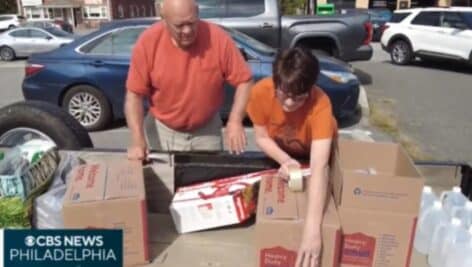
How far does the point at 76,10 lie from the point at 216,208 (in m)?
50.6

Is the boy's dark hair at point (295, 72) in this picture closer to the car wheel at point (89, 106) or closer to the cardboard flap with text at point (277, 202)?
the cardboard flap with text at point (277, 202)

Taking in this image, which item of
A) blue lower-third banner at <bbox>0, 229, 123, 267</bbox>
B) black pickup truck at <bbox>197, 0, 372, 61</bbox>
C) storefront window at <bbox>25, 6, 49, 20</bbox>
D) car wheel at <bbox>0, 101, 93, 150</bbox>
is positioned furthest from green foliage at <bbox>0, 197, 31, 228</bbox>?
storefront window at <bbox>25, 6, 49, 20</bbox>

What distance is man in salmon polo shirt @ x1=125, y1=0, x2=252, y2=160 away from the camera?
8.20 ft

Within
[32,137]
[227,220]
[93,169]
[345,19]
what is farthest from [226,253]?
[345,19]

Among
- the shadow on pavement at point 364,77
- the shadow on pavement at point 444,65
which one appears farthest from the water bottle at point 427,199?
the shadow on pavement at point 444,65

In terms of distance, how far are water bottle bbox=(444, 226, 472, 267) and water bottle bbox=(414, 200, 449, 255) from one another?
0.54ft

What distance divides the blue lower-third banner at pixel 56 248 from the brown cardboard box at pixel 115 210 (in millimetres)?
272

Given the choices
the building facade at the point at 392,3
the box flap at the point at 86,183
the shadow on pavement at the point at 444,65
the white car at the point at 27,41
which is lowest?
the shadow on pavement at the point at 444,65

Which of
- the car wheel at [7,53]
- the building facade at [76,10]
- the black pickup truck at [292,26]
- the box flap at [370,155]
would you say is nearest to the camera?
the box flap at [370,155]

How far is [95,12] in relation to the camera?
161 feet

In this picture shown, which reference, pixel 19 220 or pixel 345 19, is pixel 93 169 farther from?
pixel 345 19

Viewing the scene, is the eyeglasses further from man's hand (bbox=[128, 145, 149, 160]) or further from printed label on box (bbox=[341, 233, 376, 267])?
man's hand (bbox=[128, 145, 149, 160])

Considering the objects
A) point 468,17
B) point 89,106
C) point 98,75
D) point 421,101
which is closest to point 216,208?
point 98,75

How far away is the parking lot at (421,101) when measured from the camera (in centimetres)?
618
